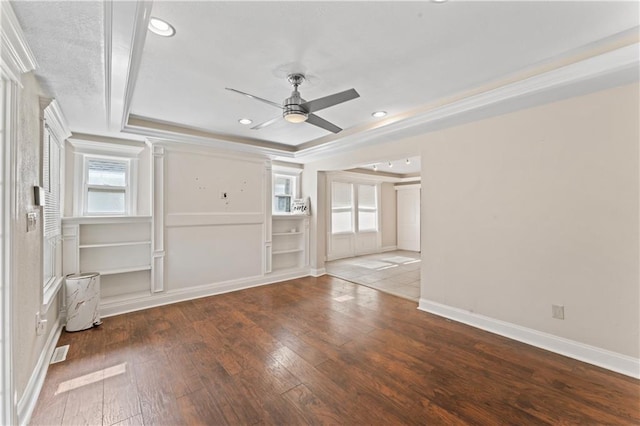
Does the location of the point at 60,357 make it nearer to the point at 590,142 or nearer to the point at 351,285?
the point at 351,285

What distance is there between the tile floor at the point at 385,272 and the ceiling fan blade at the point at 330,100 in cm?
313

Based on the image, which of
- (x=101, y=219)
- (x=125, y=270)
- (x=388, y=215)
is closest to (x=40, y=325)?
(x=125, y=270)

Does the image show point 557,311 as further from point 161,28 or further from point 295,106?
point 161,28

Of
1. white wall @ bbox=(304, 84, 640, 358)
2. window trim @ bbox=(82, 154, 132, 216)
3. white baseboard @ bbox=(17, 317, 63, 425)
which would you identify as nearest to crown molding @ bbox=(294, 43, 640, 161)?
white wall @ bbox=(304, 84, 640, 358)

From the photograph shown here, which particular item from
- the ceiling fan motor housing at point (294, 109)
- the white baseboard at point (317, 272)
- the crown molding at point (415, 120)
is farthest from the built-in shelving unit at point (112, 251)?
the white baseboard at point (317, 272)

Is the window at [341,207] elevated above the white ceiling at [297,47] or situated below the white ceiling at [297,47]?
below

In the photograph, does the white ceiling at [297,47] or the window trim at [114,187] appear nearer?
the white ceiling at [297,47]

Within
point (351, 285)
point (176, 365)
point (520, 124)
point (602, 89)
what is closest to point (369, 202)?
point (351, 285)

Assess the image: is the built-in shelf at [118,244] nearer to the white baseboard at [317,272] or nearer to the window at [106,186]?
the window at [106,186]

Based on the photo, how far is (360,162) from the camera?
4.55 metres

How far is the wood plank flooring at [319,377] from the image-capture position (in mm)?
1813

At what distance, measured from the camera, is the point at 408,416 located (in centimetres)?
179

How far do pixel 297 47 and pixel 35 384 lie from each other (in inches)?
125

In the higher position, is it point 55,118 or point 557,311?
point 55,118
